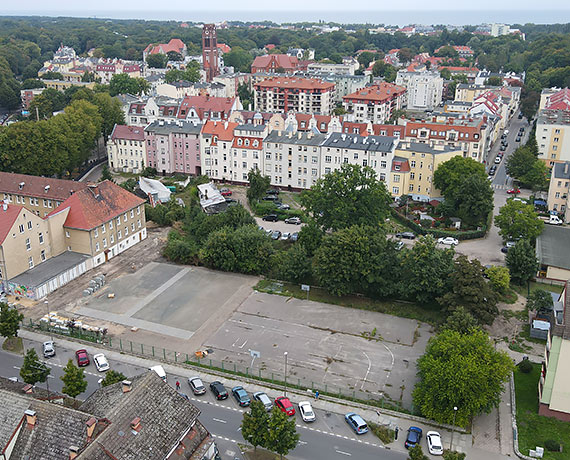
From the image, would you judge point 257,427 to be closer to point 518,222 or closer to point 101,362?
point 101,362

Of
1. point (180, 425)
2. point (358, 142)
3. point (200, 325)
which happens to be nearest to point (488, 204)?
point (358, 142)

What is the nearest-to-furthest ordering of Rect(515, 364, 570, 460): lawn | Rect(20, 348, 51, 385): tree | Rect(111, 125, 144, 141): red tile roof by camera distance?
Rect(515, 364, 570, 460): lawn
Rect(20, 348, 51, 385): tree
Rect(111, 125, 144, 141): red tile roof

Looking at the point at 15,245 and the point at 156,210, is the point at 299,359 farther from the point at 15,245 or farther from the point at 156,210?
the point at 156,210

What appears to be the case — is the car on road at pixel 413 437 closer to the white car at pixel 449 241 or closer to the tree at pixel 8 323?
the tree at pixel 8 323

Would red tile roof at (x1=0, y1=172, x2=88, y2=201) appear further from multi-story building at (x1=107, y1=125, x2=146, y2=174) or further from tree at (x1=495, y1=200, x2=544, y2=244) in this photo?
tree at (x1=495, y1=200, x2=544, y2=244)

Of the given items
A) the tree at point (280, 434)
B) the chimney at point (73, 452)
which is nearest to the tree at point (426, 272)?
the tree at point (280, 434)

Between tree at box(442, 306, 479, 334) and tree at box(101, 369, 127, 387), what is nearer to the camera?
tree at box(101, 369, 127, 387)

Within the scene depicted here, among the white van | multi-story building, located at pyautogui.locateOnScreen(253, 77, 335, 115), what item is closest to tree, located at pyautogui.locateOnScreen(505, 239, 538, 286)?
the white van
